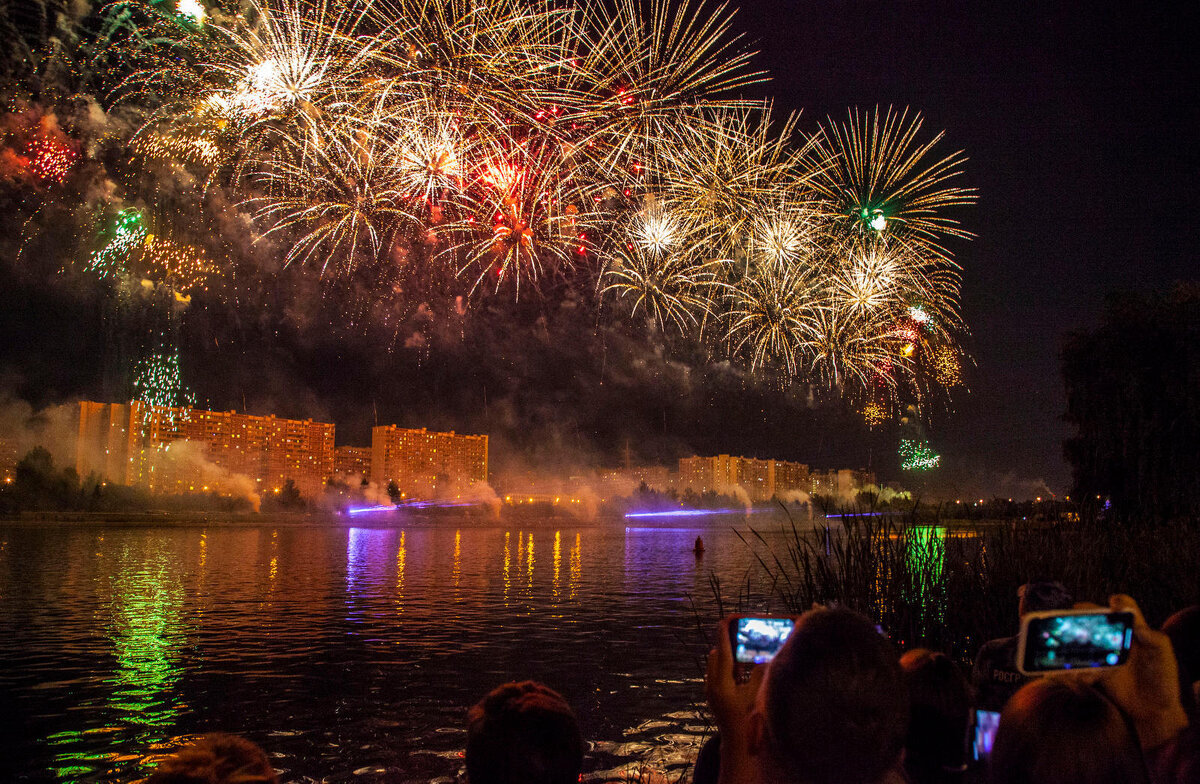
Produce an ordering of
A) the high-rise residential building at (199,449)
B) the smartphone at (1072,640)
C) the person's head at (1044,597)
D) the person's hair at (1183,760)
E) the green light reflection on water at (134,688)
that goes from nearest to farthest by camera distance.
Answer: the person's hair at (1183,760) < the smartphone at (1072,640) < the person's head at (1044,597) < the green light reflection on water at (134,688) < the high-rise residential building at (199,449)

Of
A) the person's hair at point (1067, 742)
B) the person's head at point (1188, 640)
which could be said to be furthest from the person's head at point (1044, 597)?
the person's hair at point (1067, 742)

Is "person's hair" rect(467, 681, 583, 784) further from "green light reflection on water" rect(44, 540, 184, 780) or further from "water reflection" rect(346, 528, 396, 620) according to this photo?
"water reflection" rect(346, 528, 396, 620)

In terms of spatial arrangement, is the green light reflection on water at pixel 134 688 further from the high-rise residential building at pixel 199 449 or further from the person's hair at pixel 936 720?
the high-rise residential building at pixel 199 449

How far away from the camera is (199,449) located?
16638 cm

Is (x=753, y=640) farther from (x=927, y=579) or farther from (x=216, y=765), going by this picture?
(x=927, y=579)

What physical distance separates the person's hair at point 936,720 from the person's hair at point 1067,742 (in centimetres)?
137

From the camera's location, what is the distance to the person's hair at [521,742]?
3.26 meters

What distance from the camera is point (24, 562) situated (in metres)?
48.5

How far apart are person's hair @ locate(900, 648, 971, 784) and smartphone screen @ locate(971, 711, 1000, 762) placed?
60 mm

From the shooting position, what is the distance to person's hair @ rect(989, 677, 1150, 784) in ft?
7.98

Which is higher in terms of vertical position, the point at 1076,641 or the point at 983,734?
the point at 1076,641

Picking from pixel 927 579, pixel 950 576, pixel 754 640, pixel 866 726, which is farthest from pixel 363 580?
pixel 866 726

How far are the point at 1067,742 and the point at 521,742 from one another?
1.94m

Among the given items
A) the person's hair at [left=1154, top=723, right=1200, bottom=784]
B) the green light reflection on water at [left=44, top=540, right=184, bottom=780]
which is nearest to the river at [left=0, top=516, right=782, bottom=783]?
the green light reflection on water at [left=44, top=540, right=184, bottom=780]
